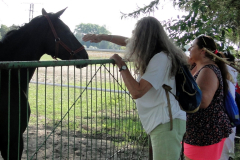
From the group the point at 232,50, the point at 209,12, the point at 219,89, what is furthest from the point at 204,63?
the point at 209,12

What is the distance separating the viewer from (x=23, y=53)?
2.88m

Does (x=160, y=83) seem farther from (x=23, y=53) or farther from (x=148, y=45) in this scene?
(x=23, y=53)

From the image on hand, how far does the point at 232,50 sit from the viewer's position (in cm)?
403

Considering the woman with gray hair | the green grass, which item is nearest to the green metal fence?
the green grass

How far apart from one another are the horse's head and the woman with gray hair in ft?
4.29

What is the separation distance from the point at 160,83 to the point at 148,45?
321mm

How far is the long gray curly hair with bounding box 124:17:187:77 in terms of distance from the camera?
1.99 metres

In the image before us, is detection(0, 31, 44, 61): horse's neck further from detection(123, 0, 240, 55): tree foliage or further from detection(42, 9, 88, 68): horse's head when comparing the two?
detection(123, 0, 240, 55): tree foliage

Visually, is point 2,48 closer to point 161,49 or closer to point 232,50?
point 161,49

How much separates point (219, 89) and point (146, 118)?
0.90 metres

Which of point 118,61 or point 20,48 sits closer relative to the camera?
point 118,61

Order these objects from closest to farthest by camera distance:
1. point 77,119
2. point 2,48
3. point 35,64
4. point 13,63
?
point 13,63 → point 35,64 → point 2,48 → point 77,119

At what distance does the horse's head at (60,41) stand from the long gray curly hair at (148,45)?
1333mm

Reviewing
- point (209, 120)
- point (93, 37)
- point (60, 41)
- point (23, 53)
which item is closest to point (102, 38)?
point (93, 37)
